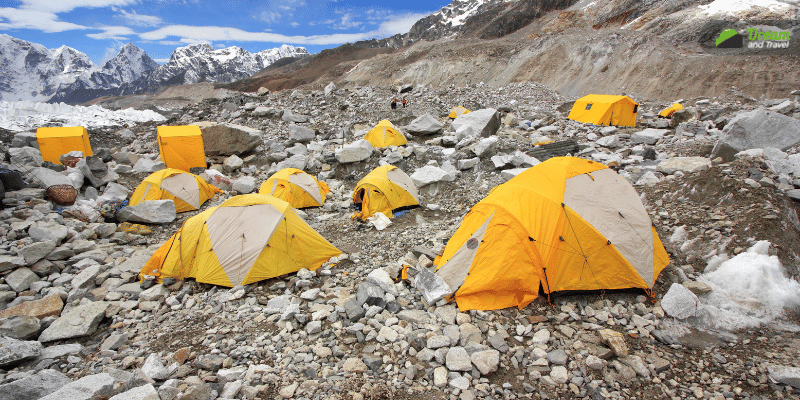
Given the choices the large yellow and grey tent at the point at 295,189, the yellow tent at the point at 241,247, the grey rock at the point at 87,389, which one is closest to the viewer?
the grey rock at the point at 87,389

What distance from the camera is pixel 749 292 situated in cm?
462

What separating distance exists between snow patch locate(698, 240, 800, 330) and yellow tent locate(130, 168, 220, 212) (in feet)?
43.2

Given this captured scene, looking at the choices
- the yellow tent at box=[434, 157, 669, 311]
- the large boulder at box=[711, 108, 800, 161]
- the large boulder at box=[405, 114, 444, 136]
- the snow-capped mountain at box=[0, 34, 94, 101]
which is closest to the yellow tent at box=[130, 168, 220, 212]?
the large boulder at box=[405, 114, 444, 136]

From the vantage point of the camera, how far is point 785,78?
65.3 feet

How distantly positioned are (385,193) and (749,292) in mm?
7368

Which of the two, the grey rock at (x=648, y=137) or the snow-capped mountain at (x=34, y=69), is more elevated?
the snow-capped mountain at (x=34, y=69)

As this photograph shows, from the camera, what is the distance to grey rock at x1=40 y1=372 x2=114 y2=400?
3084 millimetres

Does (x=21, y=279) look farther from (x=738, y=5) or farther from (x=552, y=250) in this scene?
(x=738, y=5)

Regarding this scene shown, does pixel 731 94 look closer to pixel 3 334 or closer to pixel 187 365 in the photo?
pixel 187 365

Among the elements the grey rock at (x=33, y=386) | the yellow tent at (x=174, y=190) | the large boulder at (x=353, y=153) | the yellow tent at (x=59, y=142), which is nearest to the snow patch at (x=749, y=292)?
the grey rock at (x=33, y=386)

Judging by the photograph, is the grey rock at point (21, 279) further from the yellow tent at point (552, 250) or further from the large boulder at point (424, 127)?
the large boulder at point (424, 127)

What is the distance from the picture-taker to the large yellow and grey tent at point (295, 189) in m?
10.6

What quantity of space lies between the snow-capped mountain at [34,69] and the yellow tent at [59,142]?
7474 inches

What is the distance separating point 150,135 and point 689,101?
3275 cm
